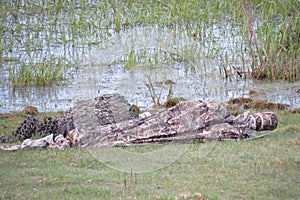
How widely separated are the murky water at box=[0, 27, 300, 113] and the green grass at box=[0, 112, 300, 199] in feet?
4.53

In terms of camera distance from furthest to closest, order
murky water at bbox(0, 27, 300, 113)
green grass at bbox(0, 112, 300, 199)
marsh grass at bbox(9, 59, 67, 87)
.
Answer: marsh grass at bbox(9, 59, 67, 87) < murky water at bbox(0, 27, 300, 113) < green grass at bbox(0, 112, 300, 199)

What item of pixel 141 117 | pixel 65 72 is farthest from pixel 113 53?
pixel 65 72

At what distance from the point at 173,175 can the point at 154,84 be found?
12.2 feet

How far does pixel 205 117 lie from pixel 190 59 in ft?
6.27

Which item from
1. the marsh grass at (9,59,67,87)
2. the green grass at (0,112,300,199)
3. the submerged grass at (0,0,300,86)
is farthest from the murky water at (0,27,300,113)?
the green grass at (0,112,300,199)

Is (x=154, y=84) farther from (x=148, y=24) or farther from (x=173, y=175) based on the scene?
(x=173, y=175)

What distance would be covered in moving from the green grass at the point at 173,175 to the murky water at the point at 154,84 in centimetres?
138

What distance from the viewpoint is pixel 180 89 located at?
9.05 meters

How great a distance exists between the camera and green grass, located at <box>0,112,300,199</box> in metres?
5.21

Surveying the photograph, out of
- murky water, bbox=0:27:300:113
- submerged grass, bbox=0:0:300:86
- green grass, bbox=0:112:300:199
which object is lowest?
green grass, bbox=0:112:300:199

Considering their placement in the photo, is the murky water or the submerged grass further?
the submerged grass

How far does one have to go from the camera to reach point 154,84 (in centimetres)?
930

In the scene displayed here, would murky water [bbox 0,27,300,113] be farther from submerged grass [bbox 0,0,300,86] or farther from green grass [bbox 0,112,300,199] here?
green grass [bbox 0,112,300,199]

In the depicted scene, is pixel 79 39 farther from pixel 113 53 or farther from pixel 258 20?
pixel 113 53
